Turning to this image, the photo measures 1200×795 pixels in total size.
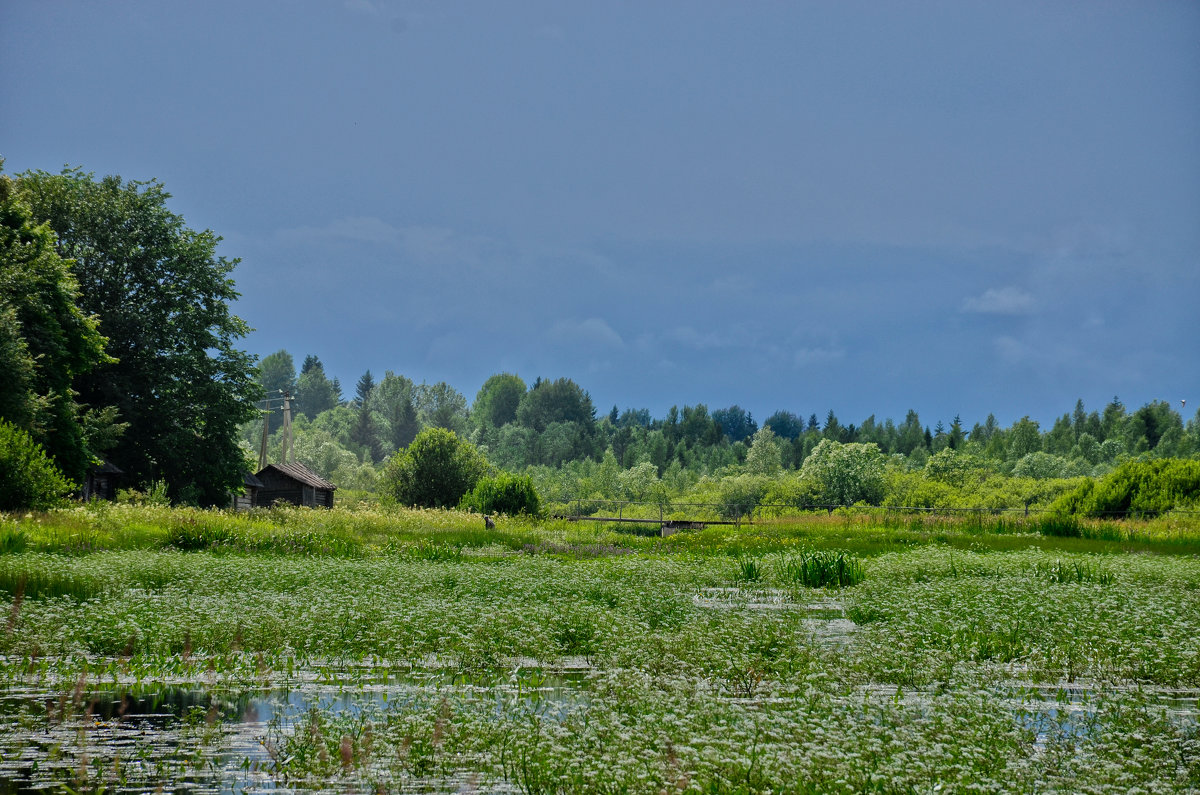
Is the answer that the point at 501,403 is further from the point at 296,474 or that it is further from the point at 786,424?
the point at 296,474

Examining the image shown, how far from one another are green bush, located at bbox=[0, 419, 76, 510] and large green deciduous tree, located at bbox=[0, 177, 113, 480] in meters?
4.05

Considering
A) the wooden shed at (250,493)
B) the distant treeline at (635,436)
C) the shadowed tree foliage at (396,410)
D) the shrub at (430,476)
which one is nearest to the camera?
the shrub at (430,476)

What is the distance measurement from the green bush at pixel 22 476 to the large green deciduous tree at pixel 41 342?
4053 millimetres

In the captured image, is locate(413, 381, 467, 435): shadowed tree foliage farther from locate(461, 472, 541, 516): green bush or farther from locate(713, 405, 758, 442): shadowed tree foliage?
locate(461, 472, 541, 516): green bush

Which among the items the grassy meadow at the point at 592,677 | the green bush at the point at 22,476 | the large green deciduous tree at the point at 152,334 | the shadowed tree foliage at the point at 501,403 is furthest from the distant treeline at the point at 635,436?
the grassy meadow at the point at 592,677

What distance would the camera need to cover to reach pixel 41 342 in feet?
107

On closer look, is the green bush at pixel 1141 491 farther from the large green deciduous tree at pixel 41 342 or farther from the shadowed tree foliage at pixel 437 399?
the shadowed tree foliage at pixel 437 399

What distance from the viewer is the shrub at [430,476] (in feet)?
157

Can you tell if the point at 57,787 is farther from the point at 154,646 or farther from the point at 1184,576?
the point at 1184,576

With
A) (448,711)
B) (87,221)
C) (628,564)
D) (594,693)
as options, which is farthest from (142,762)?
(87,221)

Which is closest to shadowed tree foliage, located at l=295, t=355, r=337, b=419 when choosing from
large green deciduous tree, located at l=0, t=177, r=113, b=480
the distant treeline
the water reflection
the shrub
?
the distant treeline

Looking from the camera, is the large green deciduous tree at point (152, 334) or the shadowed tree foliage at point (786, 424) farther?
the shadowed tree foliage at point (786, 424)

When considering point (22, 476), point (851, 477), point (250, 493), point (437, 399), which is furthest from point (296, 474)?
point (437, 399)

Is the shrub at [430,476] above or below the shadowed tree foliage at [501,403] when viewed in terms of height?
below
